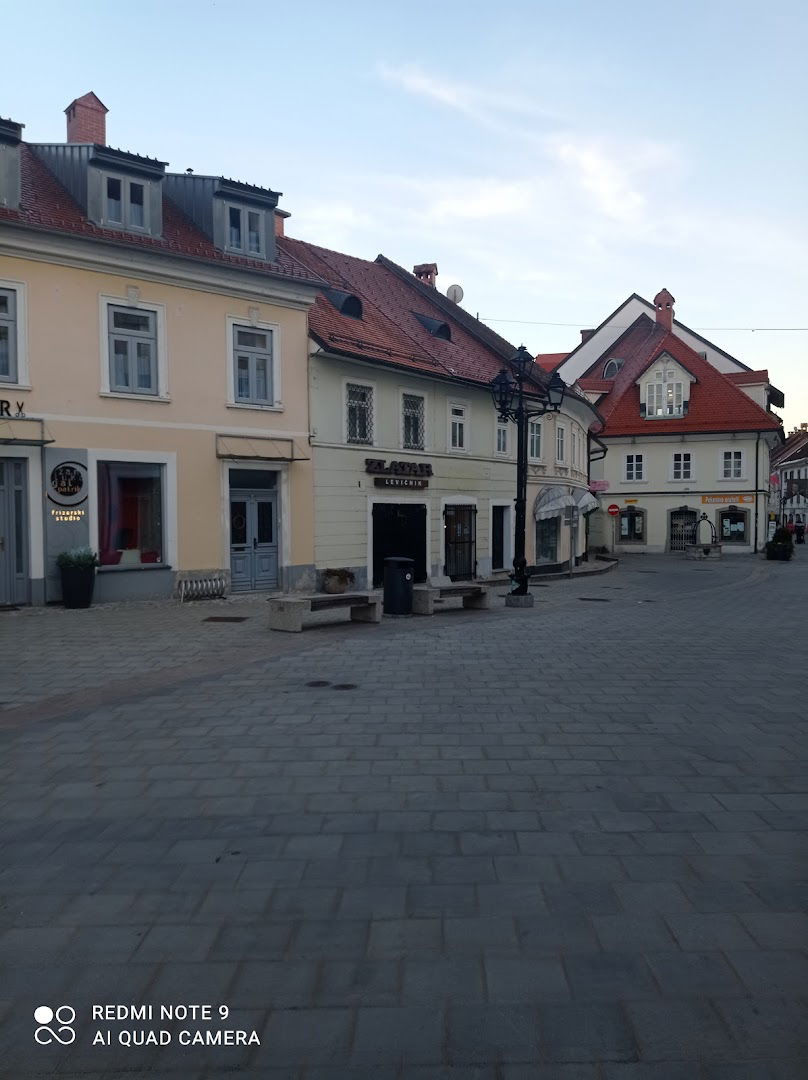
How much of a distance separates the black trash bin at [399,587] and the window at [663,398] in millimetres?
35358

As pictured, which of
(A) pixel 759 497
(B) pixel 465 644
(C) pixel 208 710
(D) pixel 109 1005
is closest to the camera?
(D) pixel 109 1005

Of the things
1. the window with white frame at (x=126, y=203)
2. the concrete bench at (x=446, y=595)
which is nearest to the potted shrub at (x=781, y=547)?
the concrete bench at (x=446, y=595)

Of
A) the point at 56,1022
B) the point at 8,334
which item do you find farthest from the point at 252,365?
the point at 56,1022

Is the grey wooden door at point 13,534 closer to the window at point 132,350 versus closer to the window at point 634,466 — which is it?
the window at point 132,350

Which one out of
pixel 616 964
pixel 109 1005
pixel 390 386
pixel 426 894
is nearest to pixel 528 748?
pixel 426 894

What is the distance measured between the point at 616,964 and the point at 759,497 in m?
46.3

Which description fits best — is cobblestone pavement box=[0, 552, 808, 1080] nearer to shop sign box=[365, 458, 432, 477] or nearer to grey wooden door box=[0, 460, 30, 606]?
grey wooden door box=[0, 460, 30, 606]

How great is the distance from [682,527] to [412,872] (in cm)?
4598

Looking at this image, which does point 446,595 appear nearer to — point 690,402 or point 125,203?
point 125,203

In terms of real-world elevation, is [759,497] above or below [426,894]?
above

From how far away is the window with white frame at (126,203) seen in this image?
1817cm

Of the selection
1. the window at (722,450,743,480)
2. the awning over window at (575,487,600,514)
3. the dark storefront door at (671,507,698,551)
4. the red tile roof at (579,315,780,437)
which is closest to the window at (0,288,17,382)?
the awning over window at (575,487,600,514)

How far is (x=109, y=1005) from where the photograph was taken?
3.46 meters

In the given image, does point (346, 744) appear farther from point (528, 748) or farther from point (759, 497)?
point (759, 497)
